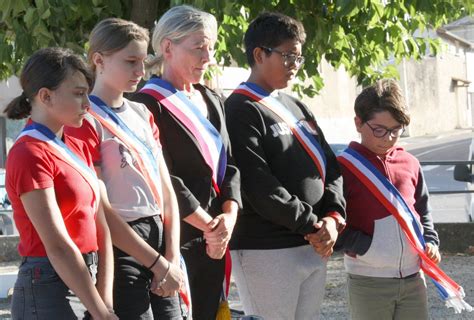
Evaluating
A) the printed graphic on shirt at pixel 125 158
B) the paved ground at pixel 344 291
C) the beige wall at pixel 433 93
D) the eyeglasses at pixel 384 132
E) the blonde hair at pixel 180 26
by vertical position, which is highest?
the blonde hair at pixel 180 26

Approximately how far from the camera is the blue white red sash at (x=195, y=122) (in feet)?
14.0

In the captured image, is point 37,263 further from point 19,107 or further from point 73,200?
point 19,107

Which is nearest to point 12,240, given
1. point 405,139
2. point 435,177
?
point 435,177

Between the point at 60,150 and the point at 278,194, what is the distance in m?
1.28

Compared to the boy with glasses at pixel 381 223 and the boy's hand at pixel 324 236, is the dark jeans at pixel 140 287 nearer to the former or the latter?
the boy's hand at pixel 324 236

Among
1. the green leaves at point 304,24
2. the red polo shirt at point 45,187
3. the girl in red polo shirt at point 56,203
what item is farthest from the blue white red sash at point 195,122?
the green leaves at point 304,24

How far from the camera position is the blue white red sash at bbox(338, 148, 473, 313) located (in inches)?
188

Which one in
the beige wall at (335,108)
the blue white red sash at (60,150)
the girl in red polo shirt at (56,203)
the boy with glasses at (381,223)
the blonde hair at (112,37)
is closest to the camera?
the girl in red polo shirt at (56,203)

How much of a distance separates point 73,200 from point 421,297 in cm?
205

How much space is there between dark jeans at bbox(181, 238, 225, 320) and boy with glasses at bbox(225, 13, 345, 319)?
0.34 metres

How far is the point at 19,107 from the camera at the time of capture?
3682 millimetres

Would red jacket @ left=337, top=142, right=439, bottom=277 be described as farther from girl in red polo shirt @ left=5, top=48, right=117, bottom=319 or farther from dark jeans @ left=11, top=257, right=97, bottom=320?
dark jeans @ left=11, top=257, right=97, bottom=320

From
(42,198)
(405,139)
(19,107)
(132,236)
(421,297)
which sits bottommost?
(405,139)

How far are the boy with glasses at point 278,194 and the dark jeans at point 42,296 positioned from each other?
1.28 m
